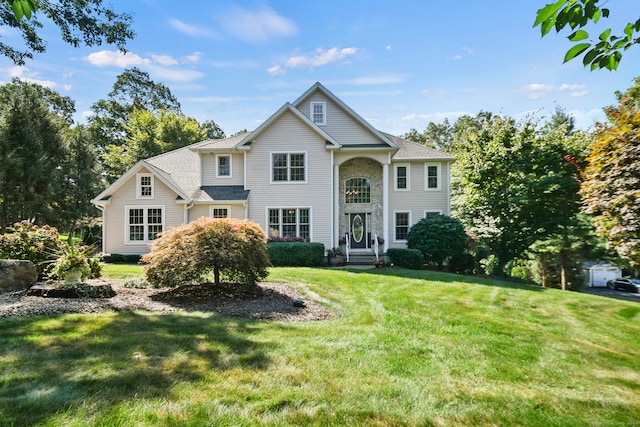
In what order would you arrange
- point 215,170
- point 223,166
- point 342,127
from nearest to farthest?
point 215,170 < point 223,166 < point 342,127

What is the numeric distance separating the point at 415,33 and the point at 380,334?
6.93 m

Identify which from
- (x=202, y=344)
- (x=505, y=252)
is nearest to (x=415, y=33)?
(x=202, y=344)

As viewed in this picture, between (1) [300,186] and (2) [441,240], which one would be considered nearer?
(2) [441,240]

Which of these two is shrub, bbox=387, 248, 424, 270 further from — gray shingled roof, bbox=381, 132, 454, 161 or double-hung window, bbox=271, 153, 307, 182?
double-hung window, bbox=271, 153, 307, 182

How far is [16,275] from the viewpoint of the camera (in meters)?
7.29

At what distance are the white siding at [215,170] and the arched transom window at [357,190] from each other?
608cm

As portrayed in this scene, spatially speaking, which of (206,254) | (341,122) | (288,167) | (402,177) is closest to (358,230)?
→ (402,177)

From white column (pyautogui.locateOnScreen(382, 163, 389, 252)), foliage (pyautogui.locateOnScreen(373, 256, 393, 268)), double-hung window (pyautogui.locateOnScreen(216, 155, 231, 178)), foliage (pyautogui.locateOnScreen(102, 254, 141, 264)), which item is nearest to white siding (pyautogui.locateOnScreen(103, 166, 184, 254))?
foliage (pyautogui.locateOnScreen(102, 254, 141, 264))

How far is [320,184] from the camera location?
17.3 metres

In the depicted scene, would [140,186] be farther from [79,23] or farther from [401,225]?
[401,225]

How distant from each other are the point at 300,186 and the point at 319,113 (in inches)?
182

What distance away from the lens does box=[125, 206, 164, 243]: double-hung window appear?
16531 millimetres

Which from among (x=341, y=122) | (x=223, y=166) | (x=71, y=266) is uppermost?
(x=341, y=122)

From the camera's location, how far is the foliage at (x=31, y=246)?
826cm
